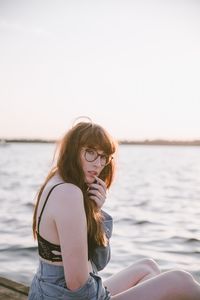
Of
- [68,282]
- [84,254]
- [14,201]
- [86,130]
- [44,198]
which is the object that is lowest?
[14,201]

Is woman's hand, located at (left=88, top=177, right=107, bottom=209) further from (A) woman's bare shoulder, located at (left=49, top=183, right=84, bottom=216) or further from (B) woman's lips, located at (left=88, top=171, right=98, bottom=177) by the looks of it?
(A) woman's bare shoulder, located at (left=49, top=183, right=84, bottom=216)

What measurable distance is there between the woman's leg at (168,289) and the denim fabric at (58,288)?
0.19 metres

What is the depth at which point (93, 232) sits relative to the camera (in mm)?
2723

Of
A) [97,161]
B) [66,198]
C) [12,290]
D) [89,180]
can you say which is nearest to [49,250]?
[66,198]

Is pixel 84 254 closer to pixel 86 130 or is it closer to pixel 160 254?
pixel 86 130

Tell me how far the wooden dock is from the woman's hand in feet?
5.32

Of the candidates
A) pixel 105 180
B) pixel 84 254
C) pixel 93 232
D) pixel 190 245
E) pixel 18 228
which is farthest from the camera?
pixel 18 228

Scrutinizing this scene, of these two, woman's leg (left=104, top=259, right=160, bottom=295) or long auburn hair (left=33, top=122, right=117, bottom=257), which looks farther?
woman's leg (left=104, top=259, right=160, bottom=295)

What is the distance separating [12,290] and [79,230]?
2.02m

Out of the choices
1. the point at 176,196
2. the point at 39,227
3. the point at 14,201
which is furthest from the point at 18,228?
the point at 176,196

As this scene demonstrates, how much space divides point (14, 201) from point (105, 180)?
42.9ft

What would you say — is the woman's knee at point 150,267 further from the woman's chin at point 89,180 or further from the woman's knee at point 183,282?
the woman's chin at point 89,180

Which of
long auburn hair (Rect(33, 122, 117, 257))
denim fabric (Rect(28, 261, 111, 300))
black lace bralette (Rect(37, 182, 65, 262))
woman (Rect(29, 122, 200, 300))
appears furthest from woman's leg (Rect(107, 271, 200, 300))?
black lace bralette (Rect(37, 182, 65, 262))

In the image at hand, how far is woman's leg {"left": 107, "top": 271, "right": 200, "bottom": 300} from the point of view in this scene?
2844 mm
